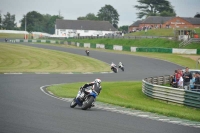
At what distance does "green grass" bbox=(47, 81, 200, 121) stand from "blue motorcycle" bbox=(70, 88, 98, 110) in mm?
2177

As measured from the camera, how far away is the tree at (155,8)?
474ft

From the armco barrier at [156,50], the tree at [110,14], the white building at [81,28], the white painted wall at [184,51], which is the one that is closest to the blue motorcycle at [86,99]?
the white painted wall at [184,51]

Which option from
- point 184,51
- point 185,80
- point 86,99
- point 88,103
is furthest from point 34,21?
point 88,103

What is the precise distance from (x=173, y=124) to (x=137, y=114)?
1.97 meters

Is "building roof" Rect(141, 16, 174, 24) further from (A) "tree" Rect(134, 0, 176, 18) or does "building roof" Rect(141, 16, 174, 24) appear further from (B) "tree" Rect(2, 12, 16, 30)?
(B) "tree" Rect(2, 12, 16, 30)

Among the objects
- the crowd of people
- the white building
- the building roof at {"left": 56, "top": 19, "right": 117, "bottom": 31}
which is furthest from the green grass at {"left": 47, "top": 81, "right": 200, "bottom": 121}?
the building roof at {"left": 56, "top": 19, "right": 117, "bottom": 31}

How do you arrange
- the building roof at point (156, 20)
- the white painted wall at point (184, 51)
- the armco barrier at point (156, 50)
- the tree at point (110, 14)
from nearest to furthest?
the white painted wall at point (184, 51), the armco barrier at point (156, 50), the building roof at point (156, 20), the tree at point (110, 14)

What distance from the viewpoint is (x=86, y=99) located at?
14312 millimetres

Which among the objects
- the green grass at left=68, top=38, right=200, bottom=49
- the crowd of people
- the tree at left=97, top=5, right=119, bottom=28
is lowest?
the crowd of people

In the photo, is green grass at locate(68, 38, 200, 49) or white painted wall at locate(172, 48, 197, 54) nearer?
white painted wall at locate(172, 48, 197, 54)

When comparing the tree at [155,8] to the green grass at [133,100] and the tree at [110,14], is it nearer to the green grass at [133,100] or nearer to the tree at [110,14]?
the tree at [110,14]

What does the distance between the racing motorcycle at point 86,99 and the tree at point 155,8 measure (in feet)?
434

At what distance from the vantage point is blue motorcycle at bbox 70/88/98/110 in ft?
45.6

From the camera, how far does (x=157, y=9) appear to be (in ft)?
482
